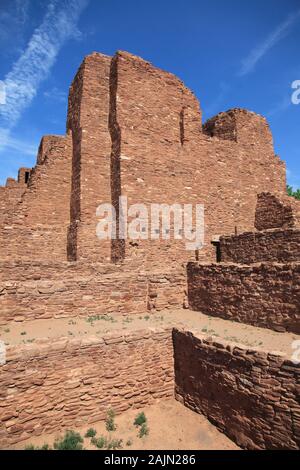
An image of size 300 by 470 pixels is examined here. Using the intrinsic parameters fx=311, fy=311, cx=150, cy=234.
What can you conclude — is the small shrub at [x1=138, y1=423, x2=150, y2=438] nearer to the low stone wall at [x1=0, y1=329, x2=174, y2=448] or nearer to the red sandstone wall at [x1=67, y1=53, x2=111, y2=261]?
the low stone wall at [x1=0, y1=329, x2=174, y2=448]

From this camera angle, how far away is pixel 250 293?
9375mm

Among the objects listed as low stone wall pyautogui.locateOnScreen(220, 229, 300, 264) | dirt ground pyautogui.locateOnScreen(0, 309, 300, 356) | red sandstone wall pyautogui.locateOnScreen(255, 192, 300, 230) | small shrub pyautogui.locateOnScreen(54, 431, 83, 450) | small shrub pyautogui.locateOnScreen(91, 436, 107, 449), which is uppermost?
red sandstone wall pyautogui.locateOnScreen(255, 192, 300, 230)

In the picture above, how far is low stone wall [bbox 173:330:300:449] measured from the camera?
5.59 m

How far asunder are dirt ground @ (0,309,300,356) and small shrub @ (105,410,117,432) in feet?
5.91

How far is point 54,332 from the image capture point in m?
8.22

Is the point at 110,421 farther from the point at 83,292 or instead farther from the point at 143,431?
the point at 83,292

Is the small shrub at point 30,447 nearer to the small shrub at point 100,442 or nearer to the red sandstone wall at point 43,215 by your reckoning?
the small shrub at point 100,442

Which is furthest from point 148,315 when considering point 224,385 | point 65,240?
point 65,240

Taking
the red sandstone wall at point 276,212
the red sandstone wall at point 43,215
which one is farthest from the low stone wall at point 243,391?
the red sandstone wall at point 276,212

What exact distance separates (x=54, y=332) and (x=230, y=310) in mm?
5396

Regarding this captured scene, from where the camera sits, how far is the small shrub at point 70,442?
19.9 feet

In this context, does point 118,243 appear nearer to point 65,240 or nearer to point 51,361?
point 65,240

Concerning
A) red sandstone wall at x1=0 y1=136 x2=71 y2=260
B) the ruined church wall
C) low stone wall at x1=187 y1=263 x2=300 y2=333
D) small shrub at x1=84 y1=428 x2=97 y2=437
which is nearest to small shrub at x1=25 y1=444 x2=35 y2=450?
small shrub at x1=84 y1=428 x2=97 y2=437

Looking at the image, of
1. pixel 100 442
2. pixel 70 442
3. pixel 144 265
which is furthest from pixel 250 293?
pixel 70 442
